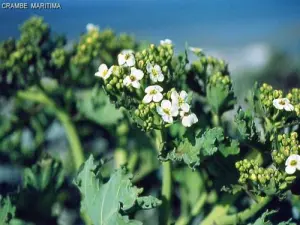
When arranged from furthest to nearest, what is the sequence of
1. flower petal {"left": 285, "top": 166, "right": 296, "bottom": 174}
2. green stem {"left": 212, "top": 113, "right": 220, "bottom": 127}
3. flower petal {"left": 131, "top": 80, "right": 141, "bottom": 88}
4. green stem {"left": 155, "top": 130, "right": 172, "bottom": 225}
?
green stem {"left": 212, "top": 113, "right": 220, "bottom": 127} < green stem {"left": 155, "top": 130, "right": 172, "bottom": 225} < flower petal {"left": 131, "top": 80, "right": 141, "bottom": 88} < flower petal {"left": 285, "top": 166, "right": 296, "bottom": 174}

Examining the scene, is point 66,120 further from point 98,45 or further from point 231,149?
point 231,149

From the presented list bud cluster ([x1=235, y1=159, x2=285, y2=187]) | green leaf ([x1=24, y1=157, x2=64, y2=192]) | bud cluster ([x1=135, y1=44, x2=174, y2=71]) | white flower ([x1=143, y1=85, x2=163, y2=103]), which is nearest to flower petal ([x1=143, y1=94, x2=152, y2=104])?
white flower ([x1=143, y1=85, x2=163, y2=103])

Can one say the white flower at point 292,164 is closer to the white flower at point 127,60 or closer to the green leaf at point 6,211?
the white flower at point 127,60

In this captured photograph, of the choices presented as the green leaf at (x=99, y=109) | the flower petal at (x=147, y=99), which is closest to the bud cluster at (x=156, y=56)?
the flower petal at (x=147, y=99)

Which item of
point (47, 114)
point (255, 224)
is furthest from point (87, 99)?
point (255, 224)

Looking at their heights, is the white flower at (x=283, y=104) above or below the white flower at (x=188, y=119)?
above

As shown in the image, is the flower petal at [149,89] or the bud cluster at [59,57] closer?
the flower petal at [149,89]

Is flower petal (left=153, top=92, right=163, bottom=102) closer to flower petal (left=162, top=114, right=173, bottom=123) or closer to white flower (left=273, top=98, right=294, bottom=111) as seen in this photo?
flower petal (left=162, top=114, right=173, bottom=123)
